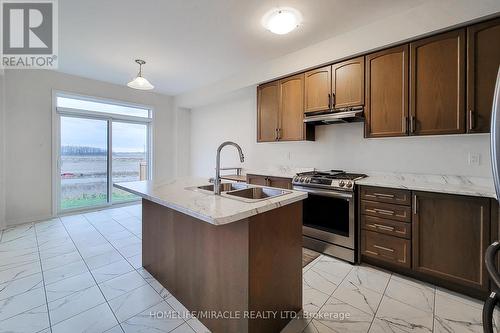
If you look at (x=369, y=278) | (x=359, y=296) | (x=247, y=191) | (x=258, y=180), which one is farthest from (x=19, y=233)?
(x=369, y=278)

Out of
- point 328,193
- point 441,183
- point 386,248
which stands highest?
point 441,183

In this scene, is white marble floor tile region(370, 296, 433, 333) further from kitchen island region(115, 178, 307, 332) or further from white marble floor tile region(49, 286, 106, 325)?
white marble floor tile region(49, 286, 106, 325)

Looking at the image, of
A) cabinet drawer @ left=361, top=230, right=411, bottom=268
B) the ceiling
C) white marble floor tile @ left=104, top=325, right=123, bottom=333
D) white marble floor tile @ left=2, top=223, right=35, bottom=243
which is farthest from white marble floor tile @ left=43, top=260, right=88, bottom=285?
cabinet drawer @ left=361, top=230, right=411, bottom=268

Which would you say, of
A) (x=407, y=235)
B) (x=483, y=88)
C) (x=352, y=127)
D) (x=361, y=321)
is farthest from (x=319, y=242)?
(x=483, y=88)

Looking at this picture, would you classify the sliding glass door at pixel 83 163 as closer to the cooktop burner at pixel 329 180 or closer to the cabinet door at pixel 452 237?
the cooktop burner at pixel 329 180

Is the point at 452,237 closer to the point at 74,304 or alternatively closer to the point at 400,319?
the point at 400,319

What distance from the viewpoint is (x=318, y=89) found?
2.95m

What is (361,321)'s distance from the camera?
5.41ft

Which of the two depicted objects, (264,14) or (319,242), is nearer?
(264,14)

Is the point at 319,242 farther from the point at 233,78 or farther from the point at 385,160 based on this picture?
the point at 233,78

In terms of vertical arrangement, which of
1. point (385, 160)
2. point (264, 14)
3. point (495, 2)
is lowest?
point (385, 160)

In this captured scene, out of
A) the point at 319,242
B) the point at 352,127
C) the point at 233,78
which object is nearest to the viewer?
the point at 319,242

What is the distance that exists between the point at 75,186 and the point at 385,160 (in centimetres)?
533

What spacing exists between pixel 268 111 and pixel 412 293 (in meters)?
2.76
